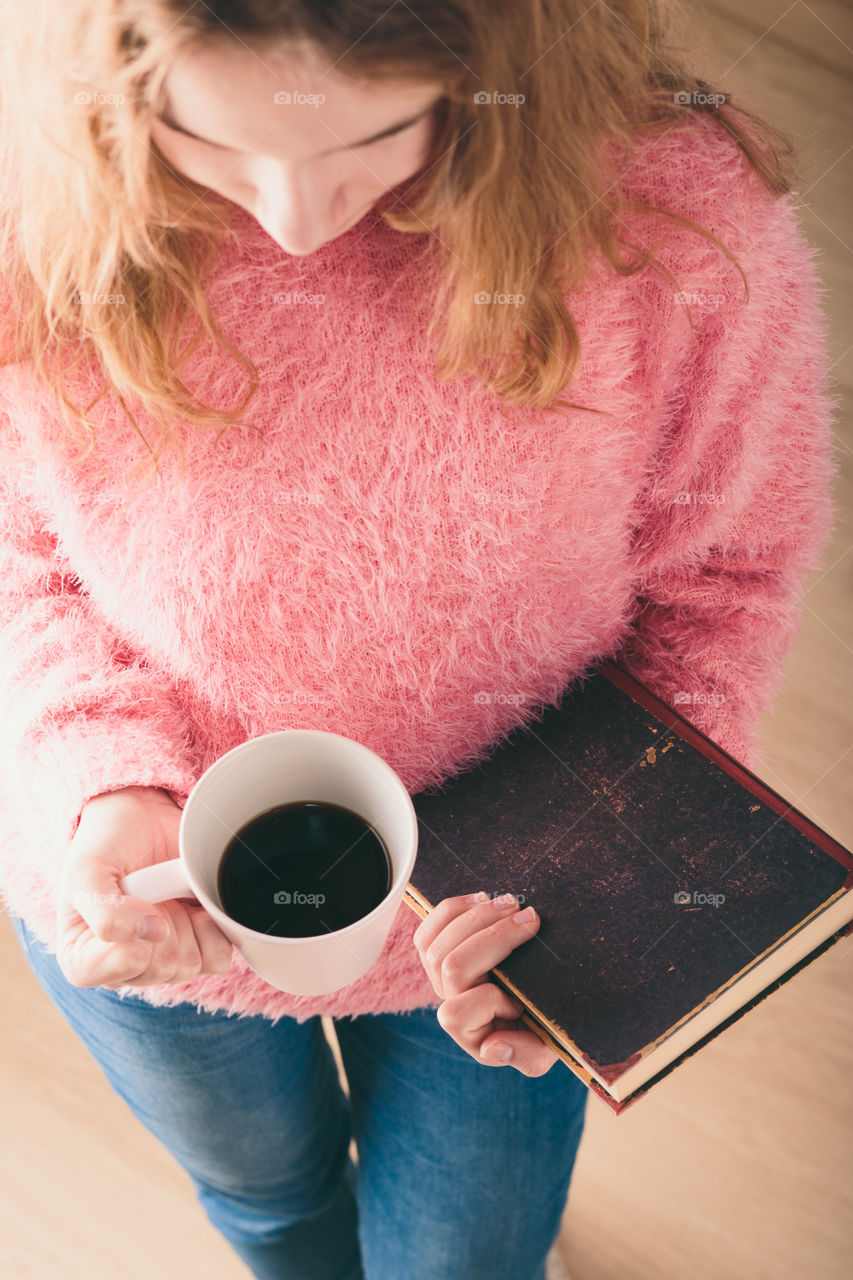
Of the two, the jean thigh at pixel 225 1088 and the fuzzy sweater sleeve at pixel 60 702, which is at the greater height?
the fuzzy sweater sleeve at pixel 60 702

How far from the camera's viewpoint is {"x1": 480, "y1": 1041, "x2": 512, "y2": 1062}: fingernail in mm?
539

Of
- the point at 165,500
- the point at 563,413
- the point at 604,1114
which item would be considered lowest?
the point at 604,1114

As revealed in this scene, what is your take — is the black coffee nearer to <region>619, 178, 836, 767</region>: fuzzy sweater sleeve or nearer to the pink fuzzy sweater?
the pink fuzzy sweater

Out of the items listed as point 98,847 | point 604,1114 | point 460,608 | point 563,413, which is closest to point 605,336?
point 563,413

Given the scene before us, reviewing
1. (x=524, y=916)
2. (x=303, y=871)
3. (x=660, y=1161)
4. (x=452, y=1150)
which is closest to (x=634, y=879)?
(x=524, y=916)

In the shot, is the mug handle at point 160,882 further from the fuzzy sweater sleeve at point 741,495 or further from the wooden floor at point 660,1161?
the wooden floor at point 660,1161

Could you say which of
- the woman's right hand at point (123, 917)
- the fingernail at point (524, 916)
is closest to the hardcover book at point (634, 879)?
the fingernail at point (524, 916)

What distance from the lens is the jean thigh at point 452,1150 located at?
72 cm

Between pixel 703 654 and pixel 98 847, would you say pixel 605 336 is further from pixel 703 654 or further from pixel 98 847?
pixel 98 847

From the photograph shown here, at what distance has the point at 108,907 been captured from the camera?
47 cm

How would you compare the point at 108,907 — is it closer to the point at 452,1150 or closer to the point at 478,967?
the point at 478,967

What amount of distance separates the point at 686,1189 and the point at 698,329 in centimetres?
99

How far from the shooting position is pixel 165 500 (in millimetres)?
560

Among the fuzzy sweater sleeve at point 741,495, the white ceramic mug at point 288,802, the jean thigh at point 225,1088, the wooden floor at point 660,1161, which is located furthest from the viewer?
the wooden floor at point 660,1161
